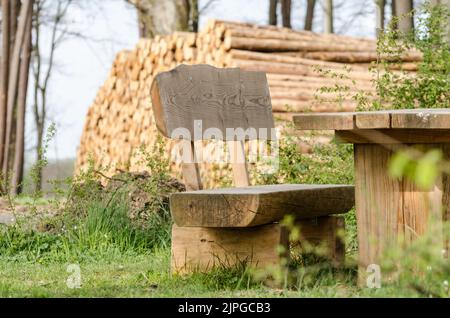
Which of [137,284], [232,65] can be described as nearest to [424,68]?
[232,65]

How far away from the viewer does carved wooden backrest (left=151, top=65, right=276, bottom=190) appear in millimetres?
4969

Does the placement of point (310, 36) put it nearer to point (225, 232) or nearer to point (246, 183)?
point (246, 183)

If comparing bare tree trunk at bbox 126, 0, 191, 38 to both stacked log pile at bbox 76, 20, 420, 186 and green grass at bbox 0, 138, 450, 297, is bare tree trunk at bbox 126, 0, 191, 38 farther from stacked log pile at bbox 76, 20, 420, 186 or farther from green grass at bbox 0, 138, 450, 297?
green grass at bbox 0, 138, 450, 297

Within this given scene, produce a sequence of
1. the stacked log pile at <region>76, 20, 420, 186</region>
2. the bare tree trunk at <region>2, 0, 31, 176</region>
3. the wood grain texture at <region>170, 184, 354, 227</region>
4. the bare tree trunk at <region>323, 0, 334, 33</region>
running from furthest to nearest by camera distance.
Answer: the bare tree trunk at <region>323, 0, 334, 33</region>
the bare tree trunk at <region>2, 0, 31, 176</region>
the stacked log pile at <region>76, 20, 420, 186</region>
the wood grain texture at <region>170, 184, 354, 227</region>

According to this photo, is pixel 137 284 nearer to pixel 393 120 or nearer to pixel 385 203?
pixel 385 203

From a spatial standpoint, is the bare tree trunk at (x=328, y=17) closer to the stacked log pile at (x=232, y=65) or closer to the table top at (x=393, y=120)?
the stacked log pile at (x=232, y=65)

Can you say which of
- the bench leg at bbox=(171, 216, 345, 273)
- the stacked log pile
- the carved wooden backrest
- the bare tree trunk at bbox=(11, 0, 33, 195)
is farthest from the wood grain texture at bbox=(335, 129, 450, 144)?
the bare tree trunk at bbox=(11, 0, 33, 195)

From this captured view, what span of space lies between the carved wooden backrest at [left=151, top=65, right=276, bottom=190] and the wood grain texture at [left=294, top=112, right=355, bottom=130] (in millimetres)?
1014

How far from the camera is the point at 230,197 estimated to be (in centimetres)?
427

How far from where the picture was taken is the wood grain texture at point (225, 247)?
455 cm

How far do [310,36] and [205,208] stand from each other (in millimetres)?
8385

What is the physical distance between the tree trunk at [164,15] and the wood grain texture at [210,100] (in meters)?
9.39
